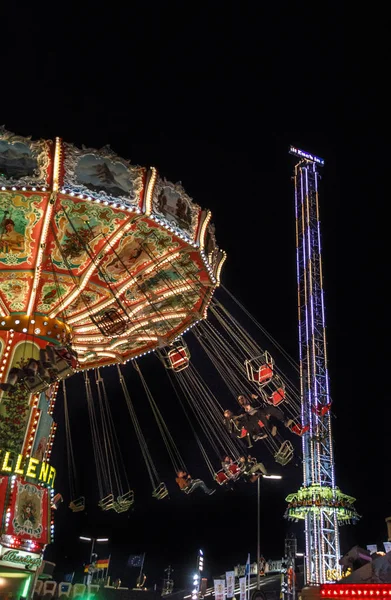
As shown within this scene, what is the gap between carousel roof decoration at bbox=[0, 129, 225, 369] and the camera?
42.4 ft

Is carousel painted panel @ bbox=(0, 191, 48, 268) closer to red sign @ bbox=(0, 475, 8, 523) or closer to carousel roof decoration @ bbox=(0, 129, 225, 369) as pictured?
carousel roof decoration @ bbox=(0, 129, 225, 369)

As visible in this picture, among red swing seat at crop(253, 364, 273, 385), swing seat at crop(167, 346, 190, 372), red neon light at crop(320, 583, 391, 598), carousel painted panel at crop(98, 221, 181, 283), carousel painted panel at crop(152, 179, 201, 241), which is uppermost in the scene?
carousel painted panel at crop(152, 179, 201, 241)

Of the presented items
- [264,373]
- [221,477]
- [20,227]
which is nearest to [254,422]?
[264,373]

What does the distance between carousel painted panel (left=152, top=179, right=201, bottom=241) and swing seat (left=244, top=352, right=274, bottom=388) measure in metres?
3.46

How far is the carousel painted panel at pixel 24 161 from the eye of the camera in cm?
1267

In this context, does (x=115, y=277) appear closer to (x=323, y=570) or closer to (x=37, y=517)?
(x=37, y=517)

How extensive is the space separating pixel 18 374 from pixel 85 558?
3420 centimetres

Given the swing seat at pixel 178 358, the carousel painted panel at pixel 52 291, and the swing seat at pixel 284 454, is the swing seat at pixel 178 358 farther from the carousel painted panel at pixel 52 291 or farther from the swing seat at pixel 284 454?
the swing seat at pixel 284 454

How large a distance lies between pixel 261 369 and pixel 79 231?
220 inches

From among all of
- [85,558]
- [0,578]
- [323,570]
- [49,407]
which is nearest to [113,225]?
[49,407]

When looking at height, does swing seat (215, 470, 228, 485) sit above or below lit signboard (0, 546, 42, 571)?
above

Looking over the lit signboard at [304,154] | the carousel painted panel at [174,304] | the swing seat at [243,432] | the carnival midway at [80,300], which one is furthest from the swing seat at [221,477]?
the lit signboard at [304,154]

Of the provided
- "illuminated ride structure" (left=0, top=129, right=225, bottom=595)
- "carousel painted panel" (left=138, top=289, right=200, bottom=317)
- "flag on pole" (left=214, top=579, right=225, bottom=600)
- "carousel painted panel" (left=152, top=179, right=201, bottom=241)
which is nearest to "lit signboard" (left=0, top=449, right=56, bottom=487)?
"illuminated ride structure" (left=0, top=129, right=225, bottom=595)

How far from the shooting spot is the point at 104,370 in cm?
3712
